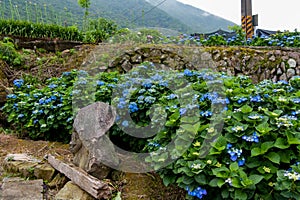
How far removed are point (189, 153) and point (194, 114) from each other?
0.29m

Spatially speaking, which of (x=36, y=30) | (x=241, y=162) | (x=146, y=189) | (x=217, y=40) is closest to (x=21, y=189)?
(x=146, y=189)

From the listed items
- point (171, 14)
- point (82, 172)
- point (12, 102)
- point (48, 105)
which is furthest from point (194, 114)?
point (171, 14)

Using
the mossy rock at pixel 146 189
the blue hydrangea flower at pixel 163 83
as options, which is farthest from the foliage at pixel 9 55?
the mossy rock at pixel 146 189

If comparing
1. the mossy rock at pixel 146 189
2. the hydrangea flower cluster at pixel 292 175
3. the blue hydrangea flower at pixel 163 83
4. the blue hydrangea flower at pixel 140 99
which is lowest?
the mossy rock at pixel 146 189

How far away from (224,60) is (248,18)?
2.85 meters

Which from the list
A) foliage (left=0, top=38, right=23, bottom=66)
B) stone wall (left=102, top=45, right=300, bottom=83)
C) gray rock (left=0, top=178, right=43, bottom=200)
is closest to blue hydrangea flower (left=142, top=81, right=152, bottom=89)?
gray rock (left=0, top=178, right=43, bottom=200)

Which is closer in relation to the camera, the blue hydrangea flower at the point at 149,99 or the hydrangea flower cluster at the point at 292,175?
the hydrangea flower cluster at the point at 292,175

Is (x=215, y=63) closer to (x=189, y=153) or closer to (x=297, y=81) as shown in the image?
(x=297, y=81)

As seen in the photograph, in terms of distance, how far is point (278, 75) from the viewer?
411 cm

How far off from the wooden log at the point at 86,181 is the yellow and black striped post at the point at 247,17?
5.42m

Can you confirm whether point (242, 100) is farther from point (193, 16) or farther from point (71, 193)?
point (193, 16)

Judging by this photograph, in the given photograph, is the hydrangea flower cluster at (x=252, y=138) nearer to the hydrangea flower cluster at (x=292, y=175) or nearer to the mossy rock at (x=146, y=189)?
the hydrangea flower cluster at (x=292, y=175)

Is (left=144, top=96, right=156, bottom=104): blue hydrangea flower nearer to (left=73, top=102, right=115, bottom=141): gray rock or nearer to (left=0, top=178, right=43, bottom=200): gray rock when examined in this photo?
(left=73, top=102, right=115, bottom=141): gray rock

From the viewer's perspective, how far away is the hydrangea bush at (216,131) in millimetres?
1451
